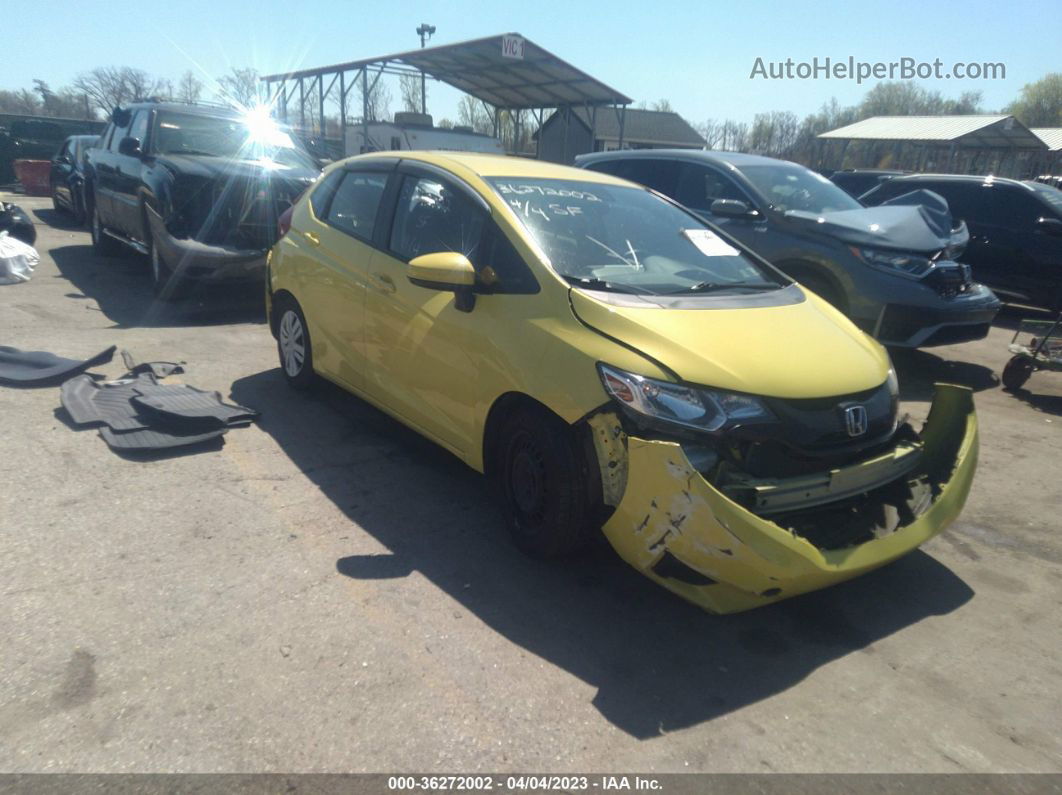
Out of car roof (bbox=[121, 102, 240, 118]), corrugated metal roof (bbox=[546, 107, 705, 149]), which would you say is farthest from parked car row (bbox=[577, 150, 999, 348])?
corrugated metal roof (bbox=[546, 107, 705, 149])

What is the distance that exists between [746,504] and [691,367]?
0.55 meters

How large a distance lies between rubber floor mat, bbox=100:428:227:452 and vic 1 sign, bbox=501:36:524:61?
53.6 ft

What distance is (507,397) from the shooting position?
130 inches

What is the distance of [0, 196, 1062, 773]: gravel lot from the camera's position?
7.67 ft

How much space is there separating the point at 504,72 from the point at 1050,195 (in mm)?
14853

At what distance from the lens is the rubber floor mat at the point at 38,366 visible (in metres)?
5.05

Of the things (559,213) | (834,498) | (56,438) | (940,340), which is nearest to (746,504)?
(834,498)

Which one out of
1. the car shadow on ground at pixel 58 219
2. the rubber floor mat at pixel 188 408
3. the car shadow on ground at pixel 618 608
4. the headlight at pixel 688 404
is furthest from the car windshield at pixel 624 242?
the car shadow on ground at pixel 58 219

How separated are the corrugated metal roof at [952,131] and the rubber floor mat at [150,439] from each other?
27.2 meters

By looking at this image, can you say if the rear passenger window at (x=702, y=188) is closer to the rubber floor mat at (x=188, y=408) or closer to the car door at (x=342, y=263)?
the car door at (x=342, y=263)

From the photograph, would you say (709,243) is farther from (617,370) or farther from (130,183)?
(130,183)

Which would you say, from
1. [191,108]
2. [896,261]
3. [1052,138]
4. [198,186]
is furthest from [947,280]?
[1052,138]

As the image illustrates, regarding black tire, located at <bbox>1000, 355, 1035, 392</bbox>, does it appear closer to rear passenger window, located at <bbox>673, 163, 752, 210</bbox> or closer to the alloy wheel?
rear passenger window, located at <bbox>673, 163, 752, 210</bbox>

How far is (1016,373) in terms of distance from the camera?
6.52 meters
